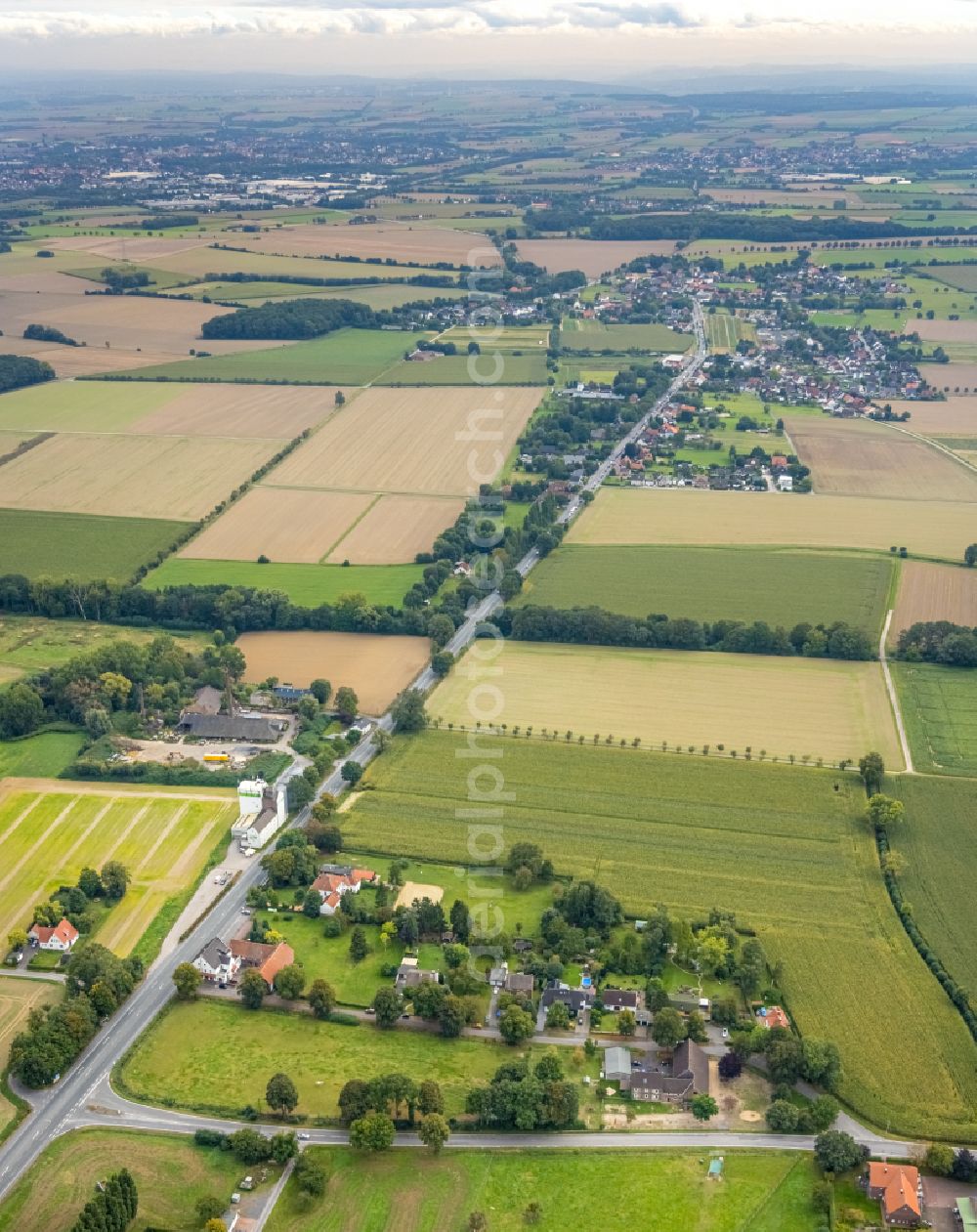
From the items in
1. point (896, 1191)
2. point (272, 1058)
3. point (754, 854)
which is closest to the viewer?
point (896, 1191)

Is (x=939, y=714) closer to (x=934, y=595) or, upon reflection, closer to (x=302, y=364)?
(x=934, y=595)

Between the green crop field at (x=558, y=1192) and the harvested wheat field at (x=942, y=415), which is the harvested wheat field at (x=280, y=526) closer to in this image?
the green crop field at (x=558, y=1192)

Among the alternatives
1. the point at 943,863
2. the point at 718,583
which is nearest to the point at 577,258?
the point at 718,583

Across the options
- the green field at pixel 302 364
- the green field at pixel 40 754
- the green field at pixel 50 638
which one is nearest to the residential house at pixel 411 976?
the green field at pixel 40 754

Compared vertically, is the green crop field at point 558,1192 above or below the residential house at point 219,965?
below

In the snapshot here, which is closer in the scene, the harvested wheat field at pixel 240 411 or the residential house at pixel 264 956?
the residential house at pixel 264 956

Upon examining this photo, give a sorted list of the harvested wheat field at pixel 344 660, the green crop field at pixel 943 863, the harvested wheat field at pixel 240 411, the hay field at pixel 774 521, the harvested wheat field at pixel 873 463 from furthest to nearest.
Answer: the harvested wheat field at pixel 240 411 → the harvested wheat field at pixel 873 463 → the hay field at pixel 774 521 → the harvested wheat field at pixel 344 660 → the green crop field at pixel 943 863

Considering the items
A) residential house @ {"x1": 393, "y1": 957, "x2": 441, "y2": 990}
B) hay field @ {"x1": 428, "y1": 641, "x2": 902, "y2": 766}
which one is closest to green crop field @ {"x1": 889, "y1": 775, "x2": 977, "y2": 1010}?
hay field @ {"x1": 428, "y1": 641, "x2": 902, "y2": 766}
